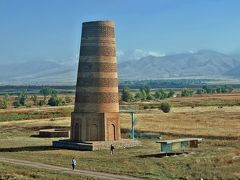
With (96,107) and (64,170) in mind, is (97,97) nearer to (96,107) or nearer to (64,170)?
(96,107)

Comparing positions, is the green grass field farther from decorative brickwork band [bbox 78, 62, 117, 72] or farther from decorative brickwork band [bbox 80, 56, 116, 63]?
decorative brickwork band [bbox 80, 56, 116, 63]

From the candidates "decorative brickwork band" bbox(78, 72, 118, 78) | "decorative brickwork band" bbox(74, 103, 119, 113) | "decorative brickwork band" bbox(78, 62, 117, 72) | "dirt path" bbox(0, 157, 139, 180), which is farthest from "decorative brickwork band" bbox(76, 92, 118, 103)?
"dirt path" bbox(0, 157, 139, 180)

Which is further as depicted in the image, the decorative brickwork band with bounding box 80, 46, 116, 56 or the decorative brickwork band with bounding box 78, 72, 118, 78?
the decorative brickwork band with bounding box 80, 46, 116, 56

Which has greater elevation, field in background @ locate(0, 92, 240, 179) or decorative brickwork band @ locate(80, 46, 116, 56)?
decorative brickwork band @ locate(80, 46, 116, 56)

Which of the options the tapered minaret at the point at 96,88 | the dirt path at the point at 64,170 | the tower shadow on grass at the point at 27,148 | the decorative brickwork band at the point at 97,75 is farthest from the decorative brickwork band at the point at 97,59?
the dirt path at the point at 64,170

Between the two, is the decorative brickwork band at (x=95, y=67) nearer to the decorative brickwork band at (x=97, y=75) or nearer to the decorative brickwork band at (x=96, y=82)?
the decorative brickwork band at (x=97, y=75)

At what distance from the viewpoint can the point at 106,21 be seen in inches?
2104

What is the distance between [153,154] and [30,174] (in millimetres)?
12646

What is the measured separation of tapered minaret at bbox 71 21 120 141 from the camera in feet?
171

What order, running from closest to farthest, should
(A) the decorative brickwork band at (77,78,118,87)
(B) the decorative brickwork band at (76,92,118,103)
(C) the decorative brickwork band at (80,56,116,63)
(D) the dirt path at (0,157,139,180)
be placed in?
(D) the dirt path at (0,157,139,180) < (B) the decorative brickwork band at (76,92,118,103) < (A) the decorative brickwork band at (77,78,118,87) < (C) the decorative brickwork band at (80,56,116,63)

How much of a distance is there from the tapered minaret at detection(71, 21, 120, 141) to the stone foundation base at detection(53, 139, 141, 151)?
1.07m

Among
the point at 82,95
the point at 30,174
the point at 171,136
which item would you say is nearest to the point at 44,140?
the point at 82,95

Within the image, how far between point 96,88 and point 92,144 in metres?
5.92

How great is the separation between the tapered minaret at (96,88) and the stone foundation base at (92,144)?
3.50 feet
